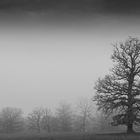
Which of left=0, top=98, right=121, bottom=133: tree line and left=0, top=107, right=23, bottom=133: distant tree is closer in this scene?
left=0, top=98, right=121, bottom=133: tree line

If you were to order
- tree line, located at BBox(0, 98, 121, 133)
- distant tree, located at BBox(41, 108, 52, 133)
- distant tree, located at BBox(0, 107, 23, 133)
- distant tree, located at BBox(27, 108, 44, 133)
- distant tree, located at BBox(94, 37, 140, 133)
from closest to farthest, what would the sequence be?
distant tree, located at BBox(94, 37, 140, 133) < distant tree, located at BBox(41, 108, 52, 133) < tree line, located at BBox(0, 98, 121, 133) < distant tree, located at BBox(27, 108, 44, 133) < distant tree, located at BBox(0, 107, 23, 133)

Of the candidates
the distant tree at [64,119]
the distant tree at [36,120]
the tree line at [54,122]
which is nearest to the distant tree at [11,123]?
the tree line at [54,122]

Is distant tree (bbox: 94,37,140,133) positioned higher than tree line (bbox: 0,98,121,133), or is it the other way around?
distant tree (bbox: 94,37,140,133)

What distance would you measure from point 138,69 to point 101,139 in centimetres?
1219

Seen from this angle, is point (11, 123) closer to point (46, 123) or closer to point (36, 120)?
point (36, 120)

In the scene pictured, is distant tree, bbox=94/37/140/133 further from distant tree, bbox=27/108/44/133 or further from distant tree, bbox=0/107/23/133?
distant tree, bbox=0/107/23/133

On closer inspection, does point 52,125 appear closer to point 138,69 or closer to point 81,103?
point 81,103

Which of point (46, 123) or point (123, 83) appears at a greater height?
point (123, 83)

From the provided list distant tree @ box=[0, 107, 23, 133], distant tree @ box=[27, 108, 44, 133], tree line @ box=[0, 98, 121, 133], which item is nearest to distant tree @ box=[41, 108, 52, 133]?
tree line @ box=[0, 98, 121, 133]

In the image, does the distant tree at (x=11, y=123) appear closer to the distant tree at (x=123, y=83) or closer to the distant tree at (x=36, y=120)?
the distant tree at (x=36, y=120)

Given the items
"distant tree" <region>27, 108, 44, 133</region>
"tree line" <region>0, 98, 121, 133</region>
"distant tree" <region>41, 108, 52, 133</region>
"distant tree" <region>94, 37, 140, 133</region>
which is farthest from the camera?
"distant tree" <region>27, 108, 44, 133</region>

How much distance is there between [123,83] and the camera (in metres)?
31.0

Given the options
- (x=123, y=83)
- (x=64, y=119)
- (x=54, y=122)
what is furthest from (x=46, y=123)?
(x=123, y=83)

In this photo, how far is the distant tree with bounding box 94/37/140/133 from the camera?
30581 millimetres
